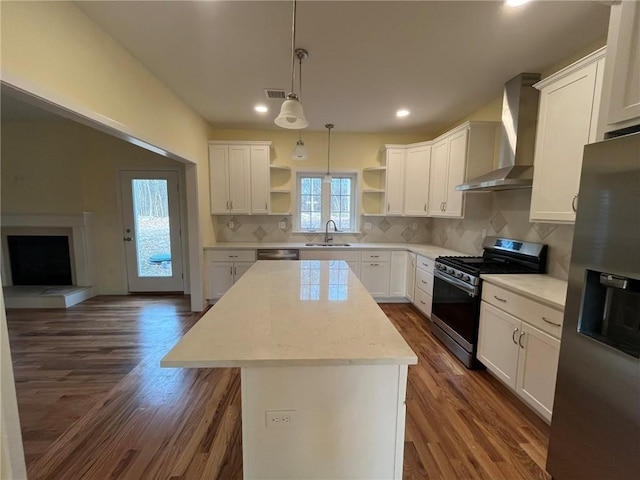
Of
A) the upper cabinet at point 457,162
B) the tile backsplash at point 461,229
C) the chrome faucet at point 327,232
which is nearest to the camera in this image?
the tile backsplash at point 461,229

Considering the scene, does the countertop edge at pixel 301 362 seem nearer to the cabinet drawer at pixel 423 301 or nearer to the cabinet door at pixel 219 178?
the cabinet drawer at pixel 423 301

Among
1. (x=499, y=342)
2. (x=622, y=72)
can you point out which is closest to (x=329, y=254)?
(x=499, y=342)

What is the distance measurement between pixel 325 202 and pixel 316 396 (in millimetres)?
3756

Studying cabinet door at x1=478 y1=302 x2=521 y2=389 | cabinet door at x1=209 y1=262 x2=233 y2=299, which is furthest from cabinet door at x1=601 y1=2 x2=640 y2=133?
cabinet door at x1=209 y1=262 x2=233 y2=299

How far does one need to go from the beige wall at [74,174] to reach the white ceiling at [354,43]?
2184mm

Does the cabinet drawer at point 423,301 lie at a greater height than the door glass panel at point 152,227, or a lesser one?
lesser

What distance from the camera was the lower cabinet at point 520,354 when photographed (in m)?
1.72

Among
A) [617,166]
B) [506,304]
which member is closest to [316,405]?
[617,166]

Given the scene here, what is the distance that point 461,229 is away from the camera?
12.2 feet

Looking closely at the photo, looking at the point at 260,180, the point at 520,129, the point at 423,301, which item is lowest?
the point at 423,301

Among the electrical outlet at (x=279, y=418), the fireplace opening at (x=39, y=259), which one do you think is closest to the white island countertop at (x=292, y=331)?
the electrical outlet at (x=279, y=418)

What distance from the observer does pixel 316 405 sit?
108cm

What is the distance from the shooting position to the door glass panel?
4.43 meters

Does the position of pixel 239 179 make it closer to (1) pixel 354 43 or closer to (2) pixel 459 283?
(1) pixel 354 43
